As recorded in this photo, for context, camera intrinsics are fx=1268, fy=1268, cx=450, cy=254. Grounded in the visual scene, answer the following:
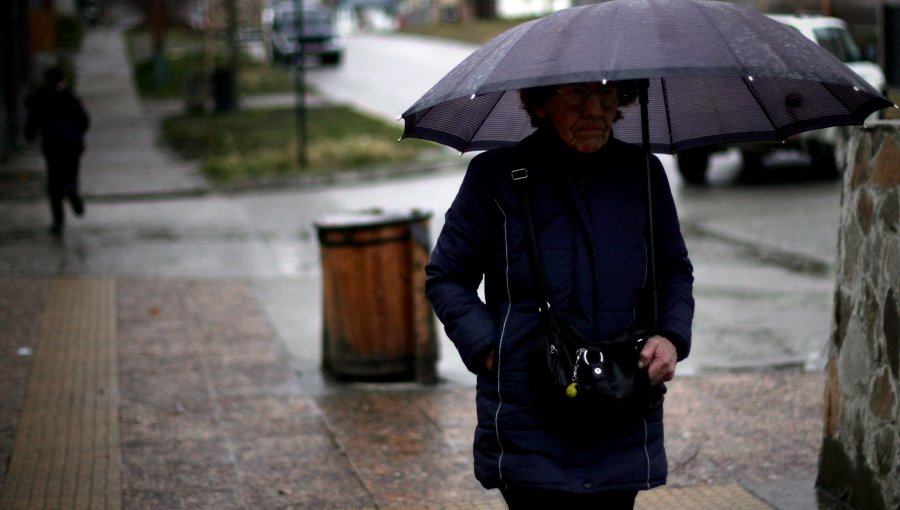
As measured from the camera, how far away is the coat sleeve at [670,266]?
3.53 metres

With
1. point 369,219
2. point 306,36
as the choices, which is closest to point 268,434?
point 369,219

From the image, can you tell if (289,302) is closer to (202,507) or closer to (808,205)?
(202,507)

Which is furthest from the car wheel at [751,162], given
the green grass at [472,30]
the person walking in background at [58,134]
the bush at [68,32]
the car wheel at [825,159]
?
the bush at [68,32]

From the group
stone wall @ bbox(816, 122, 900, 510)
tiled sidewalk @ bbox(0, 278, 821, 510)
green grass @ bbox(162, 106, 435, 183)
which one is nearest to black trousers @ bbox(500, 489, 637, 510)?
stone wall @ bbox(816, 122, 900, 510)

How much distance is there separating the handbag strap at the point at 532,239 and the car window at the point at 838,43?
1254 centimetres

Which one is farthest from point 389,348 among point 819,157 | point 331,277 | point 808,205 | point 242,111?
Answer: point 242,111

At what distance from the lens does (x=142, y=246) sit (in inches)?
512

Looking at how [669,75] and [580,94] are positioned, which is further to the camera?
[580,94]

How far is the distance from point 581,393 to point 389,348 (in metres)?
4.45

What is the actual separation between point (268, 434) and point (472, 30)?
1834 inches

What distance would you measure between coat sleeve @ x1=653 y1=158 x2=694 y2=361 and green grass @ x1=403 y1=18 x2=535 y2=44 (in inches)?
1634

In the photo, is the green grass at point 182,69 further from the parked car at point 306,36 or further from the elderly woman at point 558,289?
the elderly woman at point 558,289

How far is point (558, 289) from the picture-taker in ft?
11.0

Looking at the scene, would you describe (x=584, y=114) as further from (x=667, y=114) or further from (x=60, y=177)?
(x=60, y=177)
